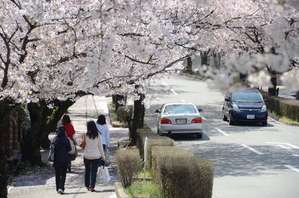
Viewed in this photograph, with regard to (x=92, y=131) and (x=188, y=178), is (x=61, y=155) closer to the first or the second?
(x=92, y=131)

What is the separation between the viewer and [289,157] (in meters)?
15.8

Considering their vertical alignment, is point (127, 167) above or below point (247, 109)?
below

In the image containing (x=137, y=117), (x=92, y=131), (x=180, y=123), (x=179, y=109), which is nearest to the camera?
(x=92, y=131)

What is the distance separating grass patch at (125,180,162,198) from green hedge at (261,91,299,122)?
57.3ft

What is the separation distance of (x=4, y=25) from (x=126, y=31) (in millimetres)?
2193

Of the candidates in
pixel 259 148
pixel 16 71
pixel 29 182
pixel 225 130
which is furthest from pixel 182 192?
pixel 225 130

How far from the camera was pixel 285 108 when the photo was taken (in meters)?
27.5

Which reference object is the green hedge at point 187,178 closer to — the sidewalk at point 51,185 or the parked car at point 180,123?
the sidewalk at point 51,185

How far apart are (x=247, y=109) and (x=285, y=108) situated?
3.50 metres

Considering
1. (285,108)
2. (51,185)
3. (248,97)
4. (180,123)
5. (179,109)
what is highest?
(248,97)

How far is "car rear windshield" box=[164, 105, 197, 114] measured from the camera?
2166cm

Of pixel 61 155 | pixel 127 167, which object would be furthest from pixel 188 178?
pixel 61 155

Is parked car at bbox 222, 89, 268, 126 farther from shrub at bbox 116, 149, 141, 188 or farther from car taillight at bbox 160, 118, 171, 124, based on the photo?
shrub at bbox 116, 149, 141, 188

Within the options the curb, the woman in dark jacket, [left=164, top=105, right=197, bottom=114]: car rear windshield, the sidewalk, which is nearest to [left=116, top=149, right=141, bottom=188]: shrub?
the curb
